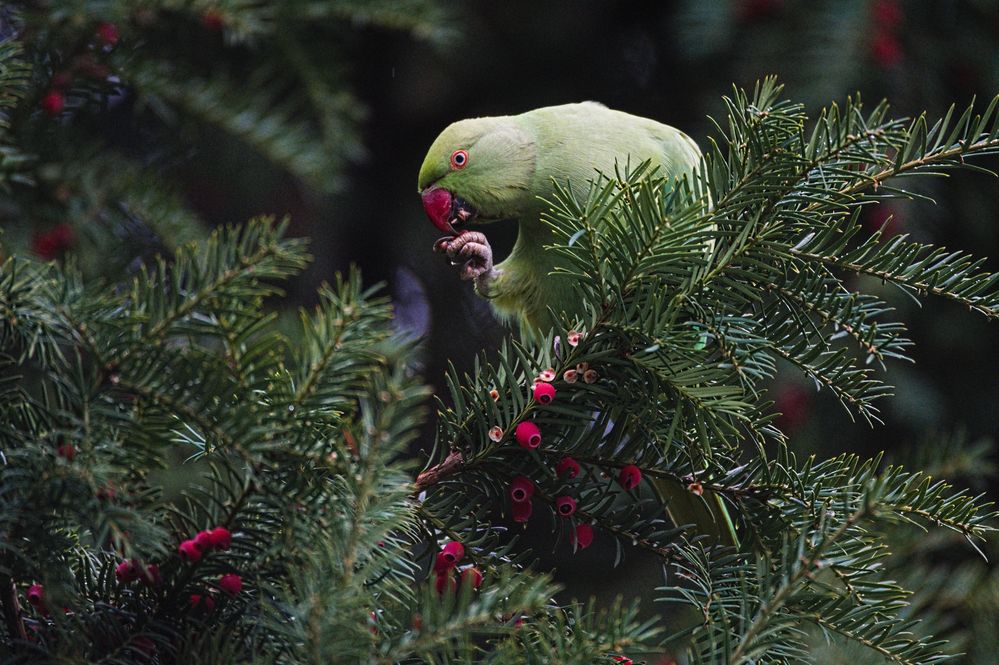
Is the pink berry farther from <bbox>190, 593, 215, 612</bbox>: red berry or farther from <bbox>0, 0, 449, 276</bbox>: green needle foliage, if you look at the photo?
<bbox>0, 0, 449, 276</bbox>: green needle foliage

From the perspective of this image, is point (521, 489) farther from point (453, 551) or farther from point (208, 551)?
point (208, 551)

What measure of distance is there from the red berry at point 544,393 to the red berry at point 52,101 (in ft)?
3.82

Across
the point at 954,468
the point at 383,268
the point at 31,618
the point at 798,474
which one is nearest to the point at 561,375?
the point at 798,474

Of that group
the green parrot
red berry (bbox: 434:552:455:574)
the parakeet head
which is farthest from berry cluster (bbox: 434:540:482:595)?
the parakeet head

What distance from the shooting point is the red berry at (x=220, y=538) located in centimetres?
79

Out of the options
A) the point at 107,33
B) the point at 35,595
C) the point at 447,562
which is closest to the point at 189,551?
the point at 35,595

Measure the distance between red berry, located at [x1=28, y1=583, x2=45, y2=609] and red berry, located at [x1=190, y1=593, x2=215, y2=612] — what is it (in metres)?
0.15

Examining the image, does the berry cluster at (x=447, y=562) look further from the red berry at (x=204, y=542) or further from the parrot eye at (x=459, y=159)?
the parrot eye at (x=459, y=159)

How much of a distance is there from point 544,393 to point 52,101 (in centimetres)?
118

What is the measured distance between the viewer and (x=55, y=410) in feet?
2.43

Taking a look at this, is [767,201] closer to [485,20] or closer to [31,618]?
[31,618]

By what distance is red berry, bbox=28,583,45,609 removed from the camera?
2.68 feet

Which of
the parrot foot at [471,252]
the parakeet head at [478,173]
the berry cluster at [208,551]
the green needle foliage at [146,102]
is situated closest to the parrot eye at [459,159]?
the parakeet head at [478,173]

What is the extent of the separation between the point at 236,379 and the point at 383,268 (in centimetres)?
228
